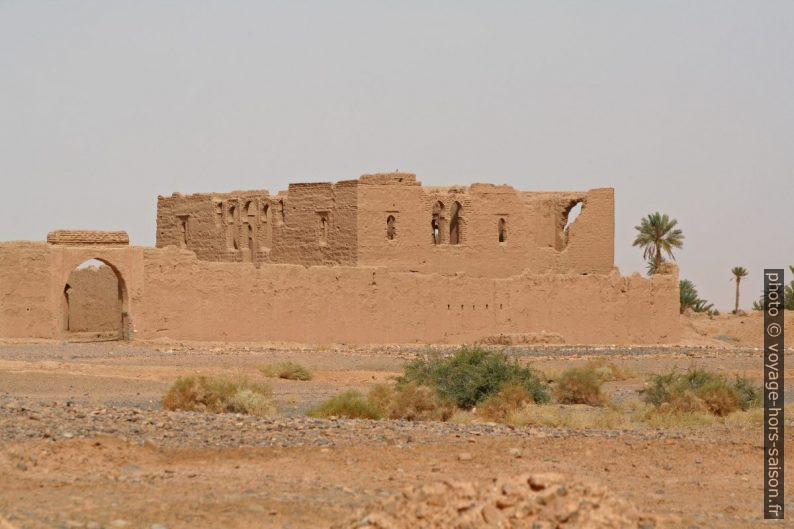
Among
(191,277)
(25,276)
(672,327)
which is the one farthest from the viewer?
(672,327)

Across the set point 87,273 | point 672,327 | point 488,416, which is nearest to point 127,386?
point 488,416

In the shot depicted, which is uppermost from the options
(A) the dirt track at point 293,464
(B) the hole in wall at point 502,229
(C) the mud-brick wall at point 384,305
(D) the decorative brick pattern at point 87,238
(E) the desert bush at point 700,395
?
(B) the hole in wall at point 502,229

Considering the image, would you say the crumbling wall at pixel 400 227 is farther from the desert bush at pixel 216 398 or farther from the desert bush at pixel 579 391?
the desert bush at pixel 216 398

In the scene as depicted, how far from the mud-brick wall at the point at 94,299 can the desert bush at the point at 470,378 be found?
18117mm

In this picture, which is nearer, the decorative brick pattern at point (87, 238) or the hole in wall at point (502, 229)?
the decorative brick pattern at point (87, 238)

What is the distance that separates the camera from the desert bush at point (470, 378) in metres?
22.5

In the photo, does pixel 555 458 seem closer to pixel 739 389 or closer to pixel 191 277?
pixel 739 389

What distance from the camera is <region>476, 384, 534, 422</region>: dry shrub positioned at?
20.0 metres

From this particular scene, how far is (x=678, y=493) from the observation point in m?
13.2

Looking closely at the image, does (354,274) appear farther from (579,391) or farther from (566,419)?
(566,419)

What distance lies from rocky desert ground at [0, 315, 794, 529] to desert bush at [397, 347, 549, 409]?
240 cm

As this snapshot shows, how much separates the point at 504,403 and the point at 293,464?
704 centimetres

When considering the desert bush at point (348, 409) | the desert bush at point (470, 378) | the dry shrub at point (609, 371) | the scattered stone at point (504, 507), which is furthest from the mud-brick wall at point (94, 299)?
the scattered stone at point (504, 507)

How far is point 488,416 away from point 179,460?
7053 millimetres
